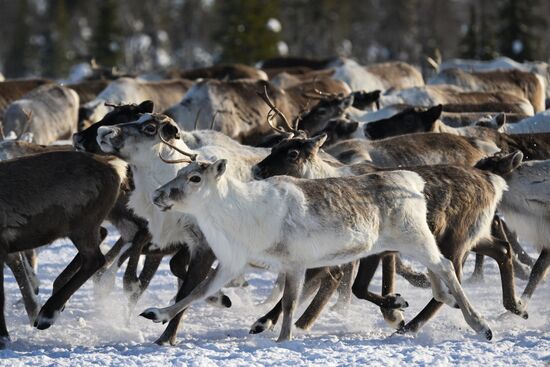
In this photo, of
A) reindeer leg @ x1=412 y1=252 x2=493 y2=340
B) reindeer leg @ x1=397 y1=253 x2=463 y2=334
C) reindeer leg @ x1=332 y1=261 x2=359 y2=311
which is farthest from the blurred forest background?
reindeer leg @ x1=412 y1=252 x2=493 y2=340

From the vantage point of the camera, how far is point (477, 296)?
8805mm

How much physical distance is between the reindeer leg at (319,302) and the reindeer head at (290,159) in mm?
709

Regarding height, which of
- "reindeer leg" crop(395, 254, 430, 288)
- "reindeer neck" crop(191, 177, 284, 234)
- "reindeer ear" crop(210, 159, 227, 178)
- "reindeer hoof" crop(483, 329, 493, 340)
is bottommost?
"reindeer leg" crop(395, 254, 430, 288)

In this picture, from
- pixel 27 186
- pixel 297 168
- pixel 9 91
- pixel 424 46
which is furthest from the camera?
pixel 424 46

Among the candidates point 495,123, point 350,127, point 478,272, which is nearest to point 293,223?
point 478,272

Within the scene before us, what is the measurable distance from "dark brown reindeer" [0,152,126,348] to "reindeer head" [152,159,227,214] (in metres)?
0.81

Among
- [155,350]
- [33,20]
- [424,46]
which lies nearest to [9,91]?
[155,350]

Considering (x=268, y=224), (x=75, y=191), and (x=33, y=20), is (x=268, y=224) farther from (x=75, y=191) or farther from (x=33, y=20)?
(x=33, y=20)

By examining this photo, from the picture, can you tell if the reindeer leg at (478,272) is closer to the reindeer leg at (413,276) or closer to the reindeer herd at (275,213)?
the reindeer herd at (275,213)

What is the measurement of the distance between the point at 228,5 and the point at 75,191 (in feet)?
108

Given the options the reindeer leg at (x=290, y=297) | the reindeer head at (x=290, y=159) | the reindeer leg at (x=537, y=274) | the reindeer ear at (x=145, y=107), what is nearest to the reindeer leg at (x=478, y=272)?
Answer: the reindeer leg at (x=537, y=274)

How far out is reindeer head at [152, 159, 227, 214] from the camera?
647cm

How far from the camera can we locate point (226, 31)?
37688 millimetres

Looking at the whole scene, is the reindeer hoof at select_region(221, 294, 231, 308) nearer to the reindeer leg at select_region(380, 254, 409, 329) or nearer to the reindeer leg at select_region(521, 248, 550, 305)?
the reindeer leg at select_region(380, 254, 409, 329)
